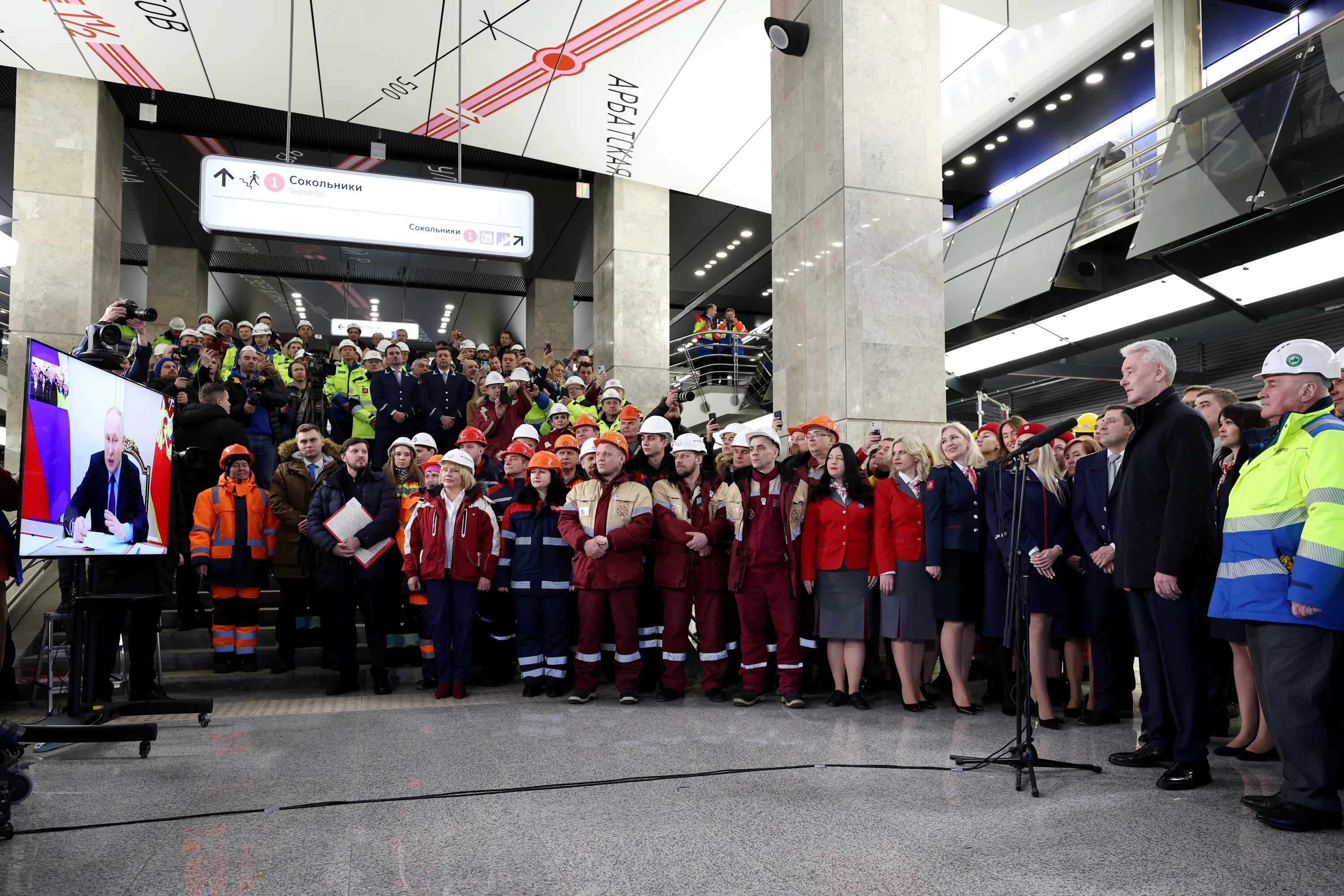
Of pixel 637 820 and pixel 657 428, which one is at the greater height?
pixel 657 428

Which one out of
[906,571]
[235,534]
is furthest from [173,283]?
[906,571]

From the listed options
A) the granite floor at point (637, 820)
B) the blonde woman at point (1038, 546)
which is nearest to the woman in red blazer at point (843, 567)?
the blonde woman at point (1038, 546)

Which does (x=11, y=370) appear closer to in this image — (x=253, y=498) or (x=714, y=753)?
(x=253, y=498)

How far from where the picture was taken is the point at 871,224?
7.62 m

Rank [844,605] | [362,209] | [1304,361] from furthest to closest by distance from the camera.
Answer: [362,209]
[844,605]
[1304,361]

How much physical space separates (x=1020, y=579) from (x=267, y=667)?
5.54 metres

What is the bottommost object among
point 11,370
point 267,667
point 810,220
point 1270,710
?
point 267,667

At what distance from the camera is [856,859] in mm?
2820

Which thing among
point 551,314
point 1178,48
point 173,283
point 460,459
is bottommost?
point 460,459

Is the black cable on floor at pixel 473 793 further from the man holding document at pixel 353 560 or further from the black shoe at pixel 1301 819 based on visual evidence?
the man holding document at pixel 353 560

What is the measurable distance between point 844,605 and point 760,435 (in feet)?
4.09

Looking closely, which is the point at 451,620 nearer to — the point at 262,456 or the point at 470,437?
the point at 470,437

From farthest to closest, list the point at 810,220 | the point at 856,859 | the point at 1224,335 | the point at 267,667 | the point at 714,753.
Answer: the point at 1224,335, the point at 810,220, the point at 267,667, the point at 714,753, the point at 856,859

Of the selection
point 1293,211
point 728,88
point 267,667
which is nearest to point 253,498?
point 267,667
